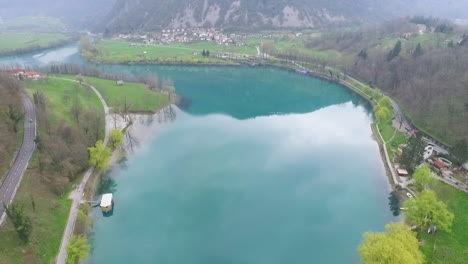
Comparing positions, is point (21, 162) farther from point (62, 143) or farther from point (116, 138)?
point (116, 138)

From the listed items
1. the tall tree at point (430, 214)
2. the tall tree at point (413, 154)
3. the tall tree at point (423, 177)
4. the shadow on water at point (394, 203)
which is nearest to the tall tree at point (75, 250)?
the tall tree at point (430, 214)

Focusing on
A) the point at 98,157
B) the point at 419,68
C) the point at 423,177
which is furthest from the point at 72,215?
the point at 419,68

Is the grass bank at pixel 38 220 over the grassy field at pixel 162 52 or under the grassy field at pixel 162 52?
under

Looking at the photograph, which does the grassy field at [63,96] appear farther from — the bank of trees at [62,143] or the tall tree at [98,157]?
the tall tree at [98,157]

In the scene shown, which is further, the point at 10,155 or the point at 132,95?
the point at 132,95

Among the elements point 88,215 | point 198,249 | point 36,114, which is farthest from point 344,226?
point 36,114

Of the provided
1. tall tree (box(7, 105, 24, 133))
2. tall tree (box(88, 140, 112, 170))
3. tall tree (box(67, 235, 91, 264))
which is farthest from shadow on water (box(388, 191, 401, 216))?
tall tree (box(7, 105, 24, 133))
